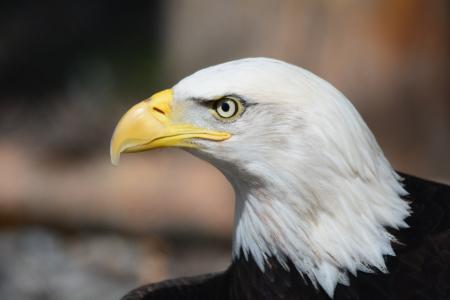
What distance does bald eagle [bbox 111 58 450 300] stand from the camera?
308 cm

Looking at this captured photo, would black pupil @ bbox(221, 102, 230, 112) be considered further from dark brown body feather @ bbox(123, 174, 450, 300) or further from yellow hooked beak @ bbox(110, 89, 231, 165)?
dark brown body feather @ bbox(123, 174, 450, 300)

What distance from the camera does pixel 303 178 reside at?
10.1 feet

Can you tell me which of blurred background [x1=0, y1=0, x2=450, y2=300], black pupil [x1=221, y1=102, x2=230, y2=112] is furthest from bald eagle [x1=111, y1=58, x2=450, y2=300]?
blurred background [x1=0, y1=0, x2=450, y2=300]

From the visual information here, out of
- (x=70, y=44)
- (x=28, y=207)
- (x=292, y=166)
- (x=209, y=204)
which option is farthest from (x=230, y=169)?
(x=70, y=44)

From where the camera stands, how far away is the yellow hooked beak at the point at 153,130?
3.20 meters

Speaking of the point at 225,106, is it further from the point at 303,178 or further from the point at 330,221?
the point at 330,221

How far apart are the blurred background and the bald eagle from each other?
11.3 ft

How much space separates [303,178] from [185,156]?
13.5 ft

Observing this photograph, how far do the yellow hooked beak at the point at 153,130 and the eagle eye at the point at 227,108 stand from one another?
0.08 m

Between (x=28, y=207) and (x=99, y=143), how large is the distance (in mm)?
750

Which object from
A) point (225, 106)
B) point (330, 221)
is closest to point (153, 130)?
point (225, 106)

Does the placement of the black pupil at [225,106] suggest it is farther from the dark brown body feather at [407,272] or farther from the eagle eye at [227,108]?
the dark brown body feather at [407,272]

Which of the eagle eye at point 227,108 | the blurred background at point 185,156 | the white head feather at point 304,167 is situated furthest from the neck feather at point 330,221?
the blurred background at point 185,156

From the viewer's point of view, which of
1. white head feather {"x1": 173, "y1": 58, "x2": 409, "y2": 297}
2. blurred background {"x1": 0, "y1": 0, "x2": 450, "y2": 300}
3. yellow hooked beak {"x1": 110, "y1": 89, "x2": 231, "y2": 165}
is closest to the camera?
white head feather {"x1": 173, "y1": 58, "x2": 409, "y2": 297}
